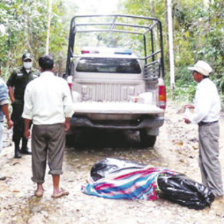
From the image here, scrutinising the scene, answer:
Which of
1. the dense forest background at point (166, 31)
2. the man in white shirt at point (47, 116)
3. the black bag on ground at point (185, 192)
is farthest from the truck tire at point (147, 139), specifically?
the dense forest background at point (166, 31)

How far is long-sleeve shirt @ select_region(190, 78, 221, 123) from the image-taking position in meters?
3.40

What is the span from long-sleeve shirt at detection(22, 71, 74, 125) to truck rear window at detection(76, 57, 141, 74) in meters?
2.90

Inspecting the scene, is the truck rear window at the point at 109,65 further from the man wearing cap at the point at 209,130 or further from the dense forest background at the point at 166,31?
the man wearing cap at the point at 209,130

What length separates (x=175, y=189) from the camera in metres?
3.33

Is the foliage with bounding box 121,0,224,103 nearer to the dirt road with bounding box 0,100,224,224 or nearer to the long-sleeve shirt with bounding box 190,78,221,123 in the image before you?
A: the dirt road with bounding box 0,100,224,224

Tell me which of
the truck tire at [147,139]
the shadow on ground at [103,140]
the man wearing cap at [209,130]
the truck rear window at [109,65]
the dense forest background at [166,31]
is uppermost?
the dense forest background at [166,31]

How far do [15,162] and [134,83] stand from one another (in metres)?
2.81

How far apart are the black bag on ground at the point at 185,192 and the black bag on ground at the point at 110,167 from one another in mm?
387

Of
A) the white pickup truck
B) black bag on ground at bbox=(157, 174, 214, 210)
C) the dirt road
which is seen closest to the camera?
the dirt road

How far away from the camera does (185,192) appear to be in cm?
328

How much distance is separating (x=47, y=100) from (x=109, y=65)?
10.4 feet

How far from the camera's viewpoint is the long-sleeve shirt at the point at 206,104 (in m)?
3.40

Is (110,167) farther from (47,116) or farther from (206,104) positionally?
(206,104)

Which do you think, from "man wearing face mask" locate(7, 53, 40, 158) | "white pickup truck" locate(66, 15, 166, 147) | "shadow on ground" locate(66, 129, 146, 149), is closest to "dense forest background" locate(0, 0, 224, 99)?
"man wearing face mask" locate(7, 53, 40, 158)
